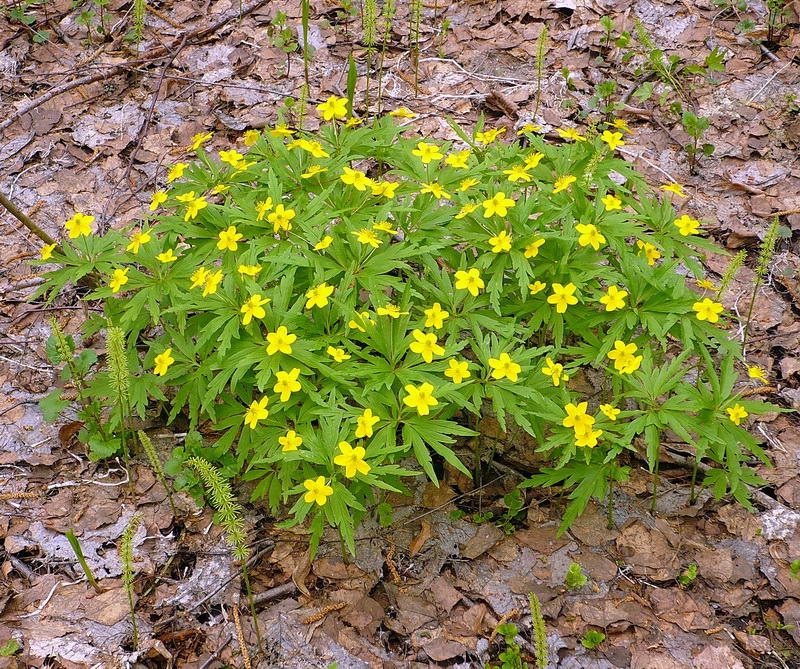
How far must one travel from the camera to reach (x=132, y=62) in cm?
516

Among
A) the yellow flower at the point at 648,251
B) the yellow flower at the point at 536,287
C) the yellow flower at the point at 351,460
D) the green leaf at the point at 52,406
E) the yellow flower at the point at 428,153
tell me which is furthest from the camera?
the green leaf at the point at 52,406

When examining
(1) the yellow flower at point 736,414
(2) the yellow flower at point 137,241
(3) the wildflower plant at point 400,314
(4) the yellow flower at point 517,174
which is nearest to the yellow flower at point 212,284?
(3) the wildflower plant at point 400,314

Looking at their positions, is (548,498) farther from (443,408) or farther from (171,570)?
(171,570)

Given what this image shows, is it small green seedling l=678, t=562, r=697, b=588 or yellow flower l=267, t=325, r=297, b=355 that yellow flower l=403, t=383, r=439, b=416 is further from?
small green seedling l=678, t=562, r=697, b=588

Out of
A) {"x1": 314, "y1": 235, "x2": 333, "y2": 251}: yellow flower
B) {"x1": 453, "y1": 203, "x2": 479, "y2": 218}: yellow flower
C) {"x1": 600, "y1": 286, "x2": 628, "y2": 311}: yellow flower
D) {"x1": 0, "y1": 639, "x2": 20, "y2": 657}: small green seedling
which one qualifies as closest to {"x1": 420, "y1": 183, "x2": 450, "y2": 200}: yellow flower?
{"x1": 453, "y1": 203, "x2": 479, "y2": 218}: yellow flower

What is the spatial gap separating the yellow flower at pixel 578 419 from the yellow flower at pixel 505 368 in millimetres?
217

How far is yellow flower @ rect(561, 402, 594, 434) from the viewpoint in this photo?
242 centimetres

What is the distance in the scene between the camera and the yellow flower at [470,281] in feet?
8.46

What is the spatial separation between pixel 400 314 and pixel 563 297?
A: 2.12ft

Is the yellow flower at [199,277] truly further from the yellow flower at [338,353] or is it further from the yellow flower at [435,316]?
the yellow flower at [435,316]

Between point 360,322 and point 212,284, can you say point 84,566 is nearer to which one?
point 212,284

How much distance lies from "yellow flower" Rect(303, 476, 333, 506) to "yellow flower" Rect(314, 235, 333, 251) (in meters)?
0.85

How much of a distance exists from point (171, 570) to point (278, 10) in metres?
4.53

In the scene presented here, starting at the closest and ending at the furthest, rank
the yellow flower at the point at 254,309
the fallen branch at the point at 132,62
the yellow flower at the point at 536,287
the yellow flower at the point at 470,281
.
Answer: the yellow flower at the point at 254,309 → the yellow flower at the point at 470,281 → the yellow flower at the point at 536,287 → the fallen branch at the point at 132,62
